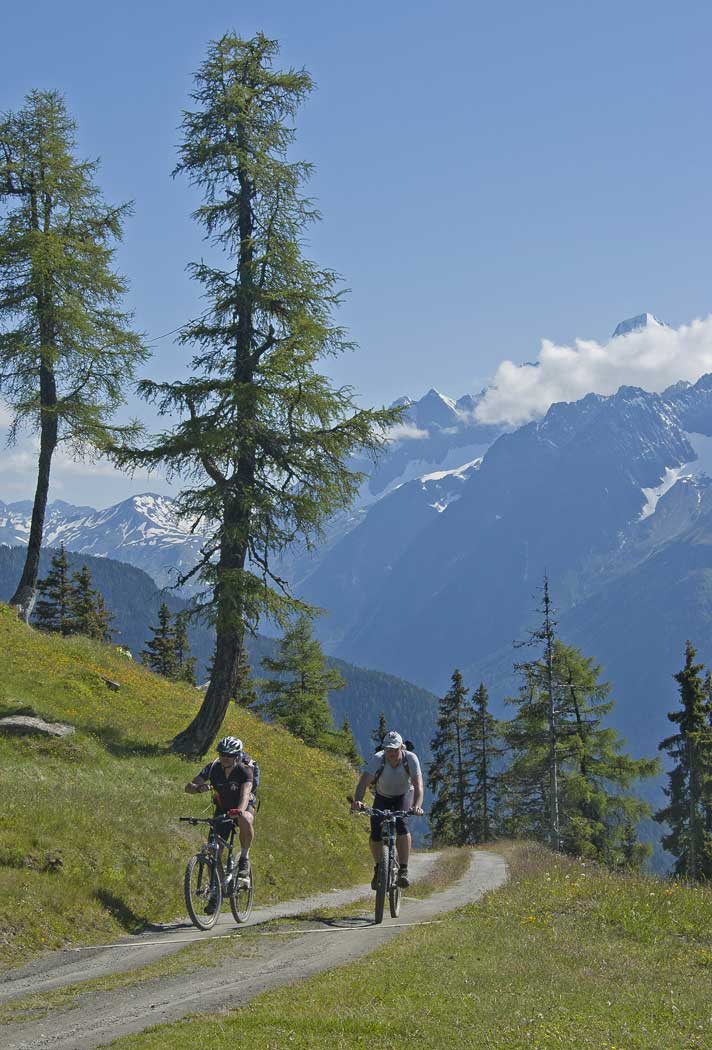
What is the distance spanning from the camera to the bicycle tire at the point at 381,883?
12609 millimetres

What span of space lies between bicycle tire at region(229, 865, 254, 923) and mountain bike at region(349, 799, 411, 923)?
1.92m

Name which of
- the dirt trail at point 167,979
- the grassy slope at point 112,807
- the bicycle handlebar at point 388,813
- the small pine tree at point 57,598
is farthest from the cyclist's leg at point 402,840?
the small pine tree at point 57,598

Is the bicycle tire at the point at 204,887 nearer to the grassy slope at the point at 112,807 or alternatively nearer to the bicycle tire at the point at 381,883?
the grassy slope at the point at 112,807

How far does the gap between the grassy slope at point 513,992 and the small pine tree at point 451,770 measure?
44.6m

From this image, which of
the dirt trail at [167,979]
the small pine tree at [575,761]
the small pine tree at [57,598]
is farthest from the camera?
the small pine tree at [57,598]

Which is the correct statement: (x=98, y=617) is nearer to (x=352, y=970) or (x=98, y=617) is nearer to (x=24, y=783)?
(x=24, y=783)

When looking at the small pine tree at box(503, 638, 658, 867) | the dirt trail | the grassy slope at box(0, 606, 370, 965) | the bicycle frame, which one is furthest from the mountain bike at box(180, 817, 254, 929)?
the small pine tree at box(503, 638, 658, 867)

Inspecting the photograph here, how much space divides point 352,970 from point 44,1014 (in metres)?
2.92

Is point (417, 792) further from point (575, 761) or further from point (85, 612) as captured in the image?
point (85, 612)

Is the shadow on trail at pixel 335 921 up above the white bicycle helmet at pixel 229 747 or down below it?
below

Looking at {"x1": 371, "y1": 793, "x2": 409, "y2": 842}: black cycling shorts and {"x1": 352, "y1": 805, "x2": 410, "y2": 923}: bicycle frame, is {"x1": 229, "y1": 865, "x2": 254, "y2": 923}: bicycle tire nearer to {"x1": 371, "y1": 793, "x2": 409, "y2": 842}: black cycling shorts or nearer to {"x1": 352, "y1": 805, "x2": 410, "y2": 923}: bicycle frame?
{"x1": 352, "y1": 805, "x2": 410, "y2": 923}: bicycle frame

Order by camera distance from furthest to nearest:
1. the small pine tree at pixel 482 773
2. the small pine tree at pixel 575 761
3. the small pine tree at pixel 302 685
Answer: the small pine tree at pixel 482 773
the small pine tree at pixel 302 685
the small pine tree at pixel 575 761

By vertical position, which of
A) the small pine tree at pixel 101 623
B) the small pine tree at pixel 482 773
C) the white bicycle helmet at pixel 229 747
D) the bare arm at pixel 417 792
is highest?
the small pine tree at pixel 101 623

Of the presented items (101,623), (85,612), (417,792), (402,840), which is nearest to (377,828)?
(402,840)
